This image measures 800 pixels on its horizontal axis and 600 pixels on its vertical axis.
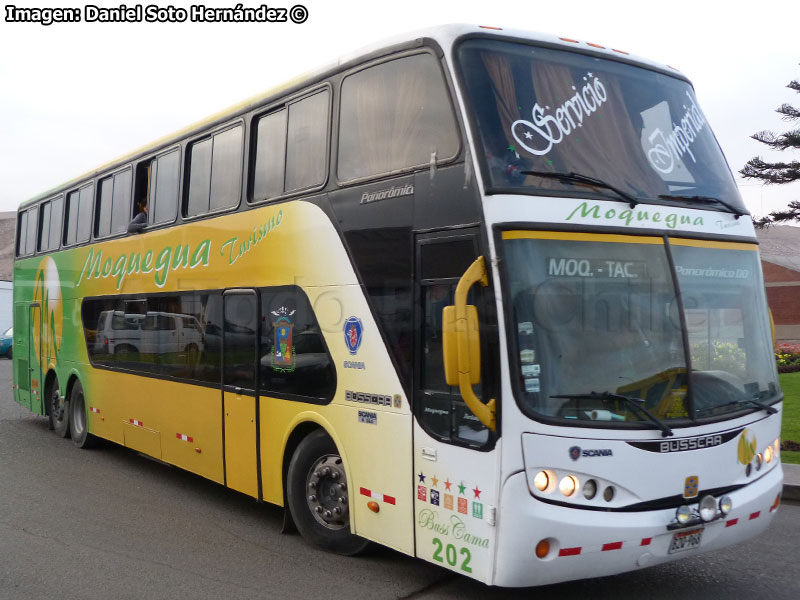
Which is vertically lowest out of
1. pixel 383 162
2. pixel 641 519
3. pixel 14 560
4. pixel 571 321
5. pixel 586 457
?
pixel 14 560

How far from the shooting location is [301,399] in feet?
23.2

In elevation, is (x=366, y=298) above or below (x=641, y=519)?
above

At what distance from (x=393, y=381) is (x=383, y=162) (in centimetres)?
161

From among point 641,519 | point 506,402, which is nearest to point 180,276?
point 506,402

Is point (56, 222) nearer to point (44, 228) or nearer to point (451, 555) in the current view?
point (44, 228)

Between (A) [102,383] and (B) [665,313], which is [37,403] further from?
(B) [665,313]

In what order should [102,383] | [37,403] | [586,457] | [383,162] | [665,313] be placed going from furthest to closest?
[37,403], [102,383], [383,162], [665,313], [586,457]

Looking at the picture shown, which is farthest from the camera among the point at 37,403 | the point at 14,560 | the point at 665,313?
the point at 37,403

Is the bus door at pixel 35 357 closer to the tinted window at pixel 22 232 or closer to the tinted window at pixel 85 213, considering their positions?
the tinted window at pixel 22 232

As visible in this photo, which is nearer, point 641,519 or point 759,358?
point 641,519

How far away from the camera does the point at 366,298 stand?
632 cm

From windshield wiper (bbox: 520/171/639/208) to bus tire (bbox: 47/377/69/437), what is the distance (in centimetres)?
1005

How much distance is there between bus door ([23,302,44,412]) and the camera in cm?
1441

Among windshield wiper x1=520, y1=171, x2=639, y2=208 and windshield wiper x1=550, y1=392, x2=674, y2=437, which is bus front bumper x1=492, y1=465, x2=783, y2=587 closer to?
windshield wiper x1=550, y1=392, x2=674, y2=437
